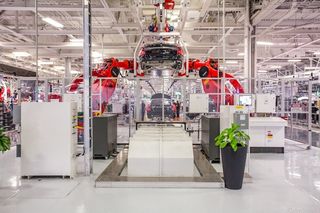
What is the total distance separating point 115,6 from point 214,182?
5750mm

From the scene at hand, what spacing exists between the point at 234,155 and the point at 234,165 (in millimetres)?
152

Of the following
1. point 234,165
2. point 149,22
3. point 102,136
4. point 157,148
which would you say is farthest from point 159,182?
point 149,22

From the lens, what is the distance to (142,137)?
5.66 meters

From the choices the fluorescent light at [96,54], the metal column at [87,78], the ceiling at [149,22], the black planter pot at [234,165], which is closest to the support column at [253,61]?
the ceiling at [149,22]

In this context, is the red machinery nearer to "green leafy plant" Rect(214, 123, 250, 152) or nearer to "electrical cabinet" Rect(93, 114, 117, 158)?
"electrical cabinet" Rect(93, 114, 117, 158)

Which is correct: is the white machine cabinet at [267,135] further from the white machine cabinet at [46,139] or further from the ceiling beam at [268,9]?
the white machine cabinet at [46,139]

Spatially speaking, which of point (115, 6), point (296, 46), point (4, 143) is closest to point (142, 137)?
point (4, 143)

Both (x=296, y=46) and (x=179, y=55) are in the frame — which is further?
(x=296, y=46)

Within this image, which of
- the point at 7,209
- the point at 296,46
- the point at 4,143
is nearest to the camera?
the point at 7,209

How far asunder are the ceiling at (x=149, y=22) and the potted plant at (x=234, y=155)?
250 centimetres

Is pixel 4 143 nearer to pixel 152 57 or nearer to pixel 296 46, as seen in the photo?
pixel 152 57

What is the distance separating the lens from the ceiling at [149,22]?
25.4 ft

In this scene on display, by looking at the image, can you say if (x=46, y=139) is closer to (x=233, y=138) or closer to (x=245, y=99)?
(x=233, y=138)

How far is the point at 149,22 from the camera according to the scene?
28.2 feet
